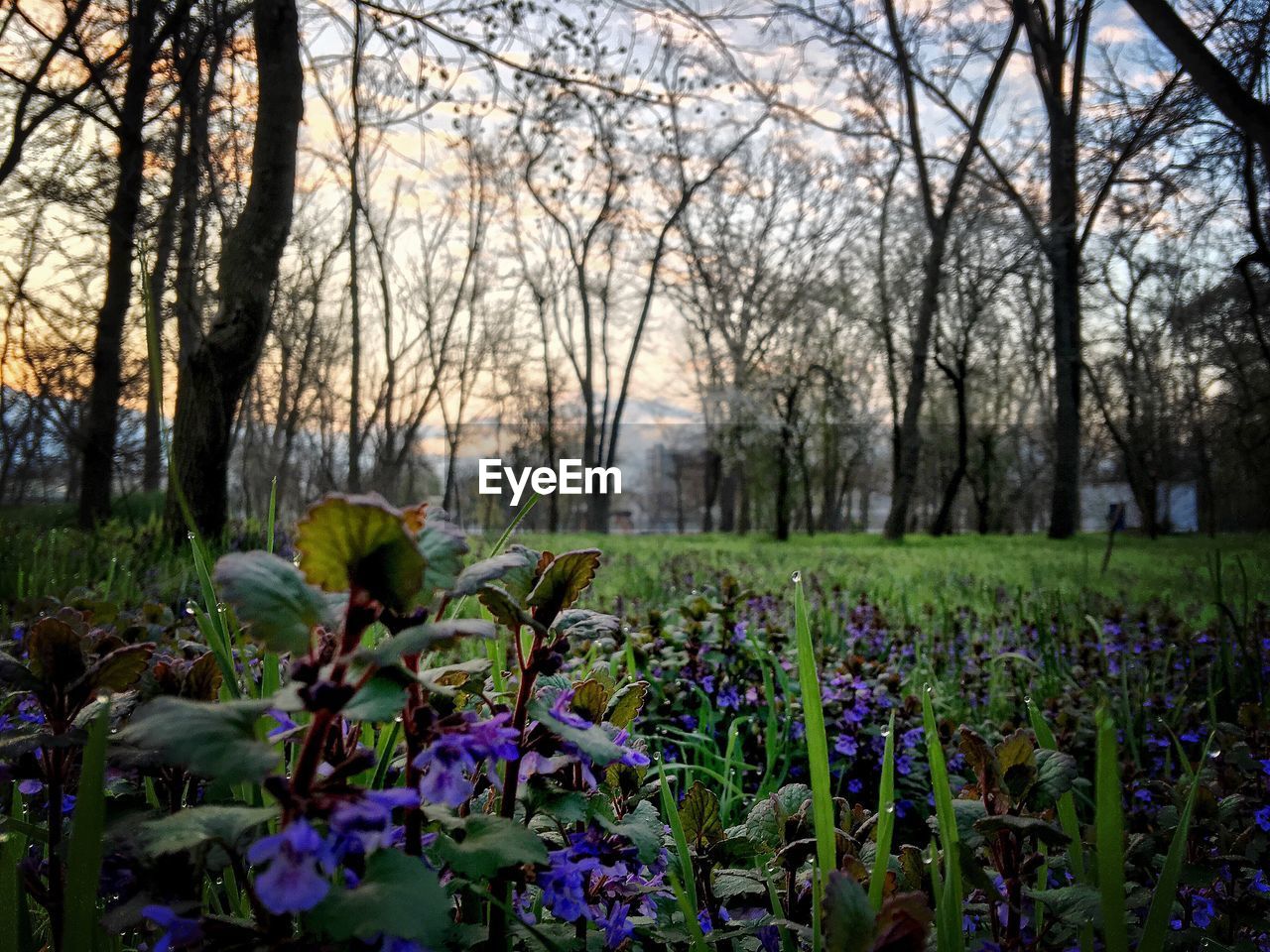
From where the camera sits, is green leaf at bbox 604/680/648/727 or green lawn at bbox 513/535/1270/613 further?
green lawn at bbox 513/535/1270/613

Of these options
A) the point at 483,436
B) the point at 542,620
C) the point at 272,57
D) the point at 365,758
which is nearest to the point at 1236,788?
the point at 542,620

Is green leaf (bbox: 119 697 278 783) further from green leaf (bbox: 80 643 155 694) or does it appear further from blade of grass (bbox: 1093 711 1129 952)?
blade of grass (bbox: 1093 711 1129 952)

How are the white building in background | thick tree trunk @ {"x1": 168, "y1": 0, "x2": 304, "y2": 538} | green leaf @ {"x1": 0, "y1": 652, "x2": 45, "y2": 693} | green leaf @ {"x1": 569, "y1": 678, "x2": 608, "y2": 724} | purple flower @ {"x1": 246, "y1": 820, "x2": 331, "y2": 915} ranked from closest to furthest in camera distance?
purple flower @ {"x1": 246, "y1": 820, "x2": 331, "y2": 915}
green leaf @ {"x1": 0, "y1": 652, "x2": 45, "y2": 693}
green leaf @ {"x1": 569, "y1": 678, "x2": 608, "y2": 724}
thick tree trunk @ {"x1": 168, "y1": 0, "x2": 304, "y2": 538}
the white building in background

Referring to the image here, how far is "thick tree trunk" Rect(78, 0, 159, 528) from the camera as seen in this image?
725 cm

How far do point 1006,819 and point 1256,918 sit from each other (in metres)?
0.68

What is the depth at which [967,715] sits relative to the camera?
252cm

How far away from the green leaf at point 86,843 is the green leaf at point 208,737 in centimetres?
4

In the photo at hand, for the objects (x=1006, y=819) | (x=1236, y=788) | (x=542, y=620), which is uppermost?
(x=542, y=620)

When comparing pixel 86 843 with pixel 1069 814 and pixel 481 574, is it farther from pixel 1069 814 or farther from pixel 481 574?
pixel 1069 814

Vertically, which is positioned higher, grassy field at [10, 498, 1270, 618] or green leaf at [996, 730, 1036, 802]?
green leaf at [996, 730, 1036, 802]

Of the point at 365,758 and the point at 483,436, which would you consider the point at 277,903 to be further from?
the point at 483,436

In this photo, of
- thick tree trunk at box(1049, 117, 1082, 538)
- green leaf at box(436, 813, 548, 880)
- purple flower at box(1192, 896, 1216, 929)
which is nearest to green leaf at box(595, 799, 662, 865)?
green leaf at box(436, 813, 548, 880)

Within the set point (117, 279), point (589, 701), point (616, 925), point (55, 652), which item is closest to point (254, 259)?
point (117, 279)

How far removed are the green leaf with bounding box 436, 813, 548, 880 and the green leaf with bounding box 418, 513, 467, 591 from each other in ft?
0.60
